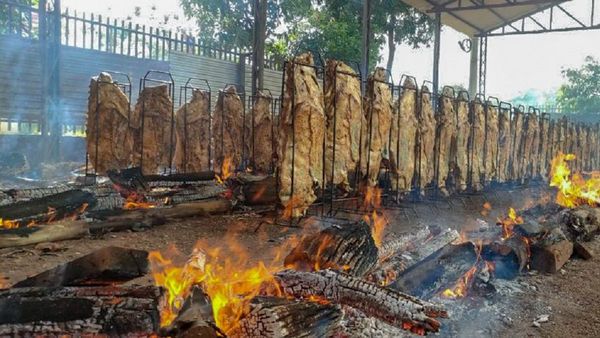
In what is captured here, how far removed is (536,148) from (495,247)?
7.97m

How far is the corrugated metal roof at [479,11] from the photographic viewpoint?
1468cm

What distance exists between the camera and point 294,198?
234 inches

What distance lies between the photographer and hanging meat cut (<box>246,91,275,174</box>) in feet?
31.5

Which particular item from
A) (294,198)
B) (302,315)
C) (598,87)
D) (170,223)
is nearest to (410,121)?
(294,198)

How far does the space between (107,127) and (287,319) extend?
20.7ft

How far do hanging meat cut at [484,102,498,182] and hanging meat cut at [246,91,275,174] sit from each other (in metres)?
4.33

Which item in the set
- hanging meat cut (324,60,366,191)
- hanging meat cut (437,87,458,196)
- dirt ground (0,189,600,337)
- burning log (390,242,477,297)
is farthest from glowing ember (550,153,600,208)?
burning log (390,242,477,297)

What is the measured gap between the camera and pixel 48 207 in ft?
18.9

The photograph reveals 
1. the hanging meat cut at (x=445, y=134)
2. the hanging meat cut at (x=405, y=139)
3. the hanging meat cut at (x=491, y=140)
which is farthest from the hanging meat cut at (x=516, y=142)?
the hanging meat cut at (x=405, y=139)

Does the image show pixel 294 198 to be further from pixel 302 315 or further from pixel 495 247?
pixel 302 315

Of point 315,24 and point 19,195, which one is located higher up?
point 315,24

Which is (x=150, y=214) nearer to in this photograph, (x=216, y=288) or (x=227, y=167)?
(x=227, y=167)

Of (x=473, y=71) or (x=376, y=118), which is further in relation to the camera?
(x=473, y=71)

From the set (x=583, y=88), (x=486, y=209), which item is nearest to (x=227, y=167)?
(x=486, y=209)
